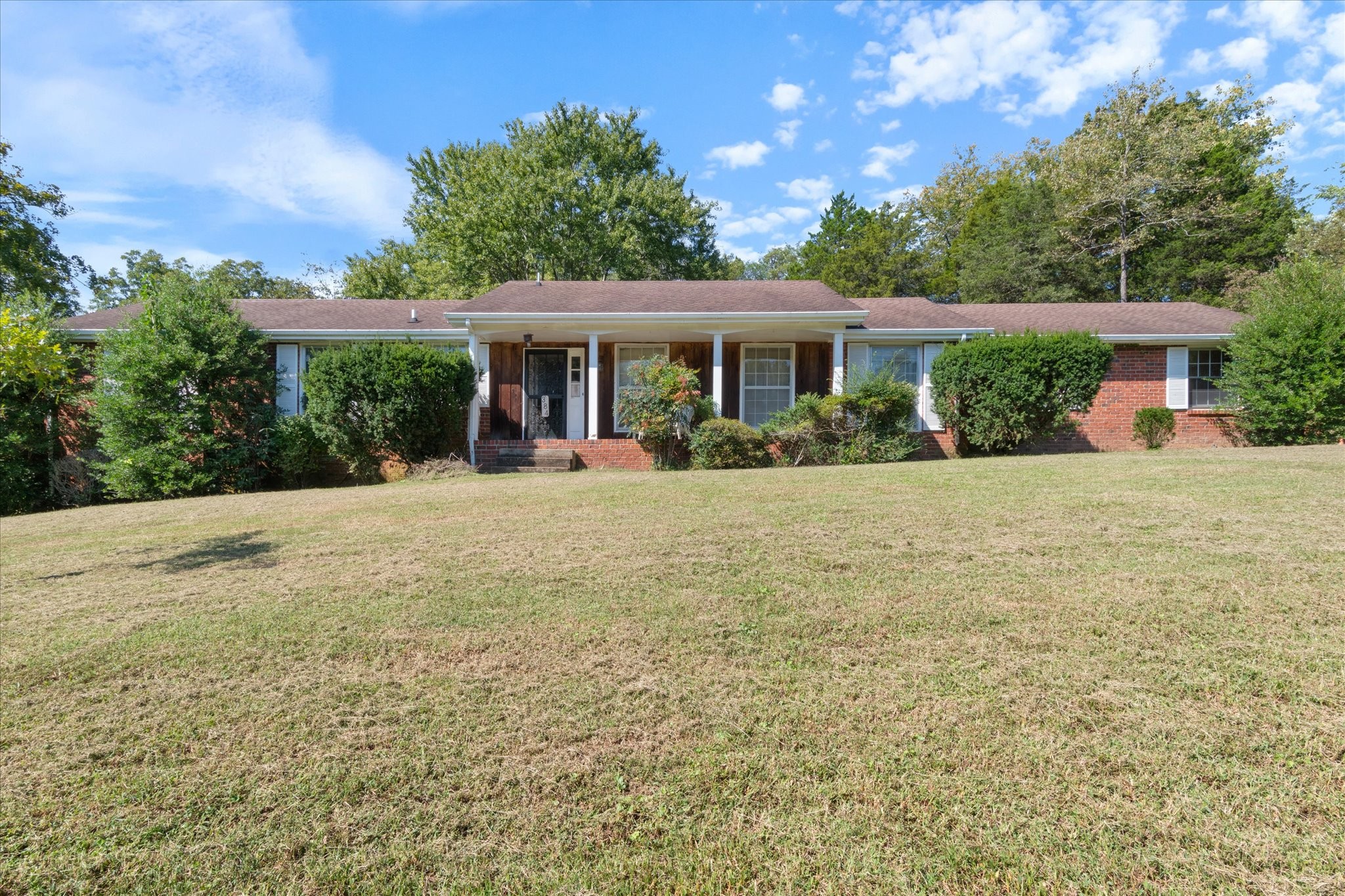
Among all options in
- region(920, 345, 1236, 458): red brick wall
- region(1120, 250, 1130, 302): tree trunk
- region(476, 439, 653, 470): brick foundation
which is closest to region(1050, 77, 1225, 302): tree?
region(1120, 250, 1130, 302): tree trunk

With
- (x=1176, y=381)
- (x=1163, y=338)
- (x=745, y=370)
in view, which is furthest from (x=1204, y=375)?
(x=745, y=370)

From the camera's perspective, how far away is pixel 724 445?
11.1 metres

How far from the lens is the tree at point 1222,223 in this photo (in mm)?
24859

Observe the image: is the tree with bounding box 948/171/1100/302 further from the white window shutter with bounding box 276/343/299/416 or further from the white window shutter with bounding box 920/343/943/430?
the white window shutter with bounding box 276/343/299/416

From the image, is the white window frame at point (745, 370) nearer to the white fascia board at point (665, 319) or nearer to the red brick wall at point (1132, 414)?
the white fascia board at point (665, 319)

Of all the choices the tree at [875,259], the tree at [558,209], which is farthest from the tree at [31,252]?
the tree at [875,259]

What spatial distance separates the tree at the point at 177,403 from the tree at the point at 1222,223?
1250 inches

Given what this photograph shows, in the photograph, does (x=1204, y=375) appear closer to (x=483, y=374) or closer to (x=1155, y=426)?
(x=1155, y=426)

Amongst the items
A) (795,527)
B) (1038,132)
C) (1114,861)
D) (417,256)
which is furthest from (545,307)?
(1038,132)

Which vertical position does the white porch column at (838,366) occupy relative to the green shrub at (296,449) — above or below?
above

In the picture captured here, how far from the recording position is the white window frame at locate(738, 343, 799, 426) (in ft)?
46.4

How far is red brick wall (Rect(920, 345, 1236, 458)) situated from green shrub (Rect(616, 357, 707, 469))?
8.21 metres

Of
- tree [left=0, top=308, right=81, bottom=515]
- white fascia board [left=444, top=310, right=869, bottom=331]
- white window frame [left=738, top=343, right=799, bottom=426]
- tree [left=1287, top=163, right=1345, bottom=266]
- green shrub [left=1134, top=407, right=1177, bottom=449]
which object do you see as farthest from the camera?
tree [left=1287, top=163, right=1345, bottom=266]

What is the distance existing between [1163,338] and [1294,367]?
231 centimetres
